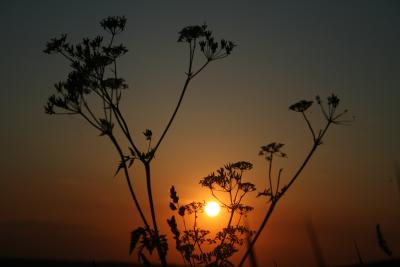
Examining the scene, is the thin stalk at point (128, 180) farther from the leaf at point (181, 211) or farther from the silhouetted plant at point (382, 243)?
the silhouetted plant at point (382, 243)

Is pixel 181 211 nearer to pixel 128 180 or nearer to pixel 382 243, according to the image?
pixel 128 180

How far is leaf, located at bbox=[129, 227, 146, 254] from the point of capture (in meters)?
9.08

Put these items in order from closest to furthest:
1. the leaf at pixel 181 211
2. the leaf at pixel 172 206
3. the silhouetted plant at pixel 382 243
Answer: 1. the silhouetted plant at pixel 382 243
2. the leaf at pixel 181 211
3. the leaf at pixel 172 206

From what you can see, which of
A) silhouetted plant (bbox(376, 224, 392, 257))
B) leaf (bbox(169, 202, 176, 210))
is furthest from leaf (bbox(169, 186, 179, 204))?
silhouetted plant (bbox(376, 224, 392, 257))

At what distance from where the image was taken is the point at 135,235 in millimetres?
9469

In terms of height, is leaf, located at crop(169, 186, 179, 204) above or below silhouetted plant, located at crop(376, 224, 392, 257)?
above

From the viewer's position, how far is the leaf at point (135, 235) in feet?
29.8

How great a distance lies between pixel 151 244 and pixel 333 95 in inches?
232

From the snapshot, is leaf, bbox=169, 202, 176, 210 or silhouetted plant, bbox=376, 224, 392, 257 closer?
silhouetted plant, bbox=376, 224, 392, 257

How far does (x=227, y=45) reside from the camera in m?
11.5

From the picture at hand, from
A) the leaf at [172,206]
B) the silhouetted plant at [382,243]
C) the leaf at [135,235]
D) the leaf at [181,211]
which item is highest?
the leaf at [172,206]

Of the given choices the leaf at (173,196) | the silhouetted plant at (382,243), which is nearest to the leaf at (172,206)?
the leaf at (173,196)

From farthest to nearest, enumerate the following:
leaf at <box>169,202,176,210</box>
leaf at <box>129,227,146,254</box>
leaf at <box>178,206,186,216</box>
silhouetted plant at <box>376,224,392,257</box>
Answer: leaf at <box>169,202,176,210</box> < leaf at <box>178,206,186,216</box> < leaf at <box>129,227,146,254</box> < silhouetted plant at <box>376,224,392,257</box>

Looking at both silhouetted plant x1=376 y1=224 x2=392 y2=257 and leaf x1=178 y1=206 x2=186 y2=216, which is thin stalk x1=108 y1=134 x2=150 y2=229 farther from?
silhouetted plant x1=376 y1=224 x2=392 y2=257
